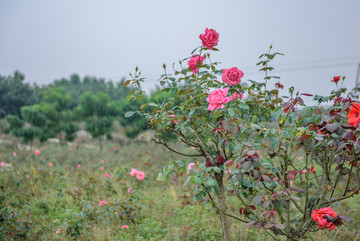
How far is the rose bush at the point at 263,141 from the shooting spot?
1630mm

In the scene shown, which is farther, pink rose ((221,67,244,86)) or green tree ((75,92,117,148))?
green tree ((75,92,117,148))

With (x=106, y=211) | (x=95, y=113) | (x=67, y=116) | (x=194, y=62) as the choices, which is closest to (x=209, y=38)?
(x=194, y=62)

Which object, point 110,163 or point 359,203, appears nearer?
point 359,203

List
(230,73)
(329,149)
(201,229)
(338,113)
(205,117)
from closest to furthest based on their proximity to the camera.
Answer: (338,113)
(329,149)
(230,73)
(205,117)
(201,229)

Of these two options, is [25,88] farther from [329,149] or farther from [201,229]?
[329,149]

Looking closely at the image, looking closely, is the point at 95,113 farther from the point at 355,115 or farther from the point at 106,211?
the point at 355,115

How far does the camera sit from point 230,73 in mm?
1958

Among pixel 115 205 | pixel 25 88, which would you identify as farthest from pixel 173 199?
pixel 25 88

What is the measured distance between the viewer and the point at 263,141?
2061mm

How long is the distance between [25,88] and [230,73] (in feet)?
42.3

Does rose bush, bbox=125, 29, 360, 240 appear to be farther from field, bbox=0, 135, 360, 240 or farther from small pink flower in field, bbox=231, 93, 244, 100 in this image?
field, bbox=0, 135, 360, 240

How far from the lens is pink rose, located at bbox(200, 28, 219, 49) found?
2.04 meters

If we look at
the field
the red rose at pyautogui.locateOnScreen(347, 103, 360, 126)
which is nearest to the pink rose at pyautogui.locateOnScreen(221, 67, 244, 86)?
the red rose at pyautogui.locateOnScreen(347, 103, 360, 126)

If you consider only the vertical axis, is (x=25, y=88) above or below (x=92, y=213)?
above
